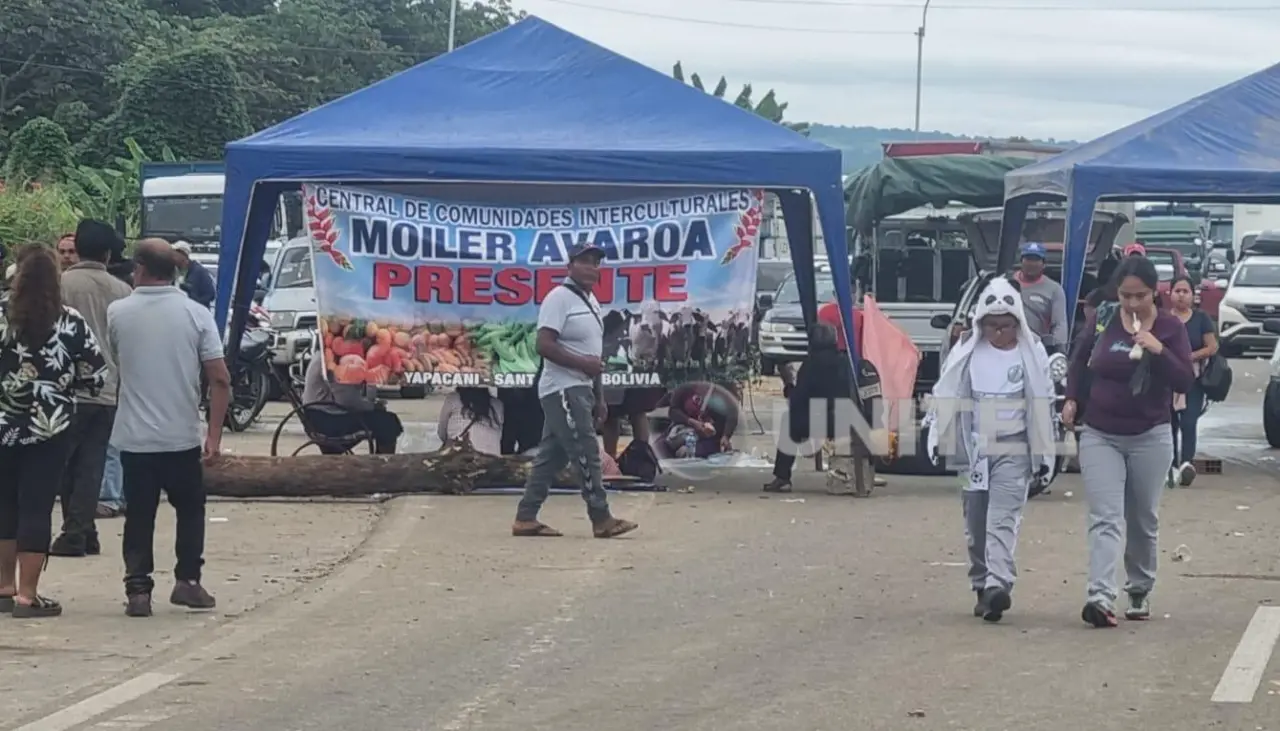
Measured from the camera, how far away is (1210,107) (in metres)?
17.9

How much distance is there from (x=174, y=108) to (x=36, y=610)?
3989cm

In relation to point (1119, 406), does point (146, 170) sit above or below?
above

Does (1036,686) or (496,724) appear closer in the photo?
(496,724)

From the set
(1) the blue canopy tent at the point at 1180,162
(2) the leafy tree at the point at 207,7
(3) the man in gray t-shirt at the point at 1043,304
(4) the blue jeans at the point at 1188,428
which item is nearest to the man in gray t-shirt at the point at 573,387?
(3) the man in gray t-shirt at the point at 1043,304

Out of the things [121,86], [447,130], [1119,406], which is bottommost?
[1119,406]

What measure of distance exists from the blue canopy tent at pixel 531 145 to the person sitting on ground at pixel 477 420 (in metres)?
1.65

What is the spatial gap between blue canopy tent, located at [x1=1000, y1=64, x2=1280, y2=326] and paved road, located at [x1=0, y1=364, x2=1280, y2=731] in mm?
3741

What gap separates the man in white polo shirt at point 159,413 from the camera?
9.95 metres

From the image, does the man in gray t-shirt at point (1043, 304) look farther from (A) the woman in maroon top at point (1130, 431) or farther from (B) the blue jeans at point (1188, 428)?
(A) the woman in maroon top at point (1130, 431)

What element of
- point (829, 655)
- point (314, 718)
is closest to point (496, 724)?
point (314, 718)

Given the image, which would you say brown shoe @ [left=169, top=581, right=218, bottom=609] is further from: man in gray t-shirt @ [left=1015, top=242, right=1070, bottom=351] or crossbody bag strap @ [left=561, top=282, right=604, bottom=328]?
man in gray t-shirt @ [left=1015, top=242, right=1070, bottom=351]

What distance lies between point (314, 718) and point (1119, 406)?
4.32 m

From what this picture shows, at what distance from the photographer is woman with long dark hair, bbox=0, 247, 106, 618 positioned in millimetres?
9789

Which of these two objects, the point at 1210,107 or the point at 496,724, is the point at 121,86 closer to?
the point at 1210,107
